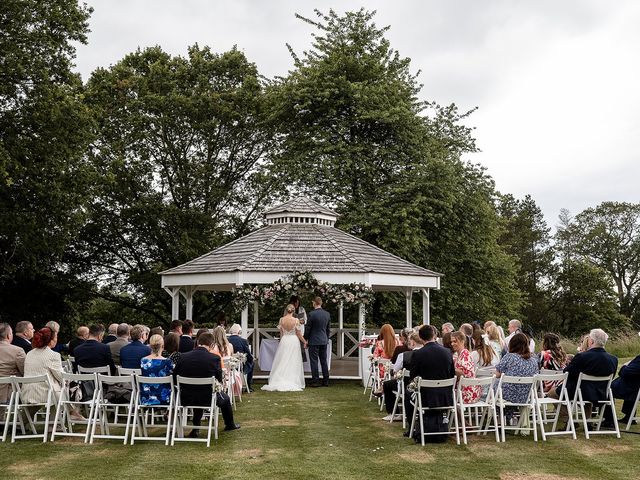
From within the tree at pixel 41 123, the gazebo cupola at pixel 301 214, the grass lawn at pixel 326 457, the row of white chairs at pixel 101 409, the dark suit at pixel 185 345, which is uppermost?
the tree at pixel 41 123

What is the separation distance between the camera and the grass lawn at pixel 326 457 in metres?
8.13

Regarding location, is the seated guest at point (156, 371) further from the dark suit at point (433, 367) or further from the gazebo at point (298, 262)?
the gazebo at point (298, 262)

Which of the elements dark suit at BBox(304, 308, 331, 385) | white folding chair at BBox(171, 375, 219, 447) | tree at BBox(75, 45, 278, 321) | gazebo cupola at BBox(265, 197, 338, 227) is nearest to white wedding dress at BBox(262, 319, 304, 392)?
dark suit at BBox(304, 308, 331, 385)

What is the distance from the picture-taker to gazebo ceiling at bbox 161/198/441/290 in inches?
750

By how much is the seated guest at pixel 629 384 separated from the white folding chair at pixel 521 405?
1.51 m

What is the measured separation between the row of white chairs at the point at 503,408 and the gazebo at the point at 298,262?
8.12 meters

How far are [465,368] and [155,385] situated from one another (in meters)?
4.35

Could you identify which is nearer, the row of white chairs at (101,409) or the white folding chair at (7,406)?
the row of white chairs at (101,409)

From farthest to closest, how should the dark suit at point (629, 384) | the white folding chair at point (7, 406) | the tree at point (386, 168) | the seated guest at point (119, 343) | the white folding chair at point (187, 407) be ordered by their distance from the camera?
the tree at point (386, 168)
the seated guest at point (119, 343)
the dark suit at point (629, 384)
the white folding chair at point (7, 406)
the white folding chair at point (187, 407)

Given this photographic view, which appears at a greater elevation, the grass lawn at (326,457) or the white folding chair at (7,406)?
the white folding chair at (7,406)

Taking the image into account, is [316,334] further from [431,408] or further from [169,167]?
[169,167]

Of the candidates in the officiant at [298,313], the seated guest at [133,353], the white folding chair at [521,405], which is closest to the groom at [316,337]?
the officiant at [298,313]

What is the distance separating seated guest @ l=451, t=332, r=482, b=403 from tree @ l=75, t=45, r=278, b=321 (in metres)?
21.6

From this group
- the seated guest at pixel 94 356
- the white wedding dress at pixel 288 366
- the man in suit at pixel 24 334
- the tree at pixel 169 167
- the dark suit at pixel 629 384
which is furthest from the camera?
the tree at pixel 169 167
